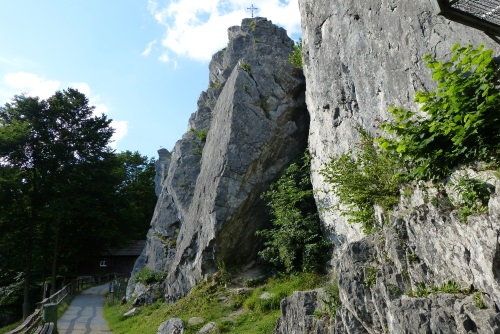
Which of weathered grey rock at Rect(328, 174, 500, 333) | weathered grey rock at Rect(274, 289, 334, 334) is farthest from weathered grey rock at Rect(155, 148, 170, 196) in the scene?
weathered grey rock at Rect(328, 174, 500, 333)

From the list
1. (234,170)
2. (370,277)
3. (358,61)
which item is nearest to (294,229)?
(234,170)

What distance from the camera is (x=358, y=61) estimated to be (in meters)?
11.1

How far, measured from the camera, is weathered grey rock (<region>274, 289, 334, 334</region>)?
9031 millimetres

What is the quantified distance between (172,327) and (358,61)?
9952mm

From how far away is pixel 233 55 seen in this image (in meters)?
23.6

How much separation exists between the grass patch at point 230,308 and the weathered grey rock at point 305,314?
1.14 m

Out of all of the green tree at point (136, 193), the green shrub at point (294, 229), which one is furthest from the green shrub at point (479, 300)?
the green tree at point (136, 193)

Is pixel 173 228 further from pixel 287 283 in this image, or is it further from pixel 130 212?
pixel 130 212

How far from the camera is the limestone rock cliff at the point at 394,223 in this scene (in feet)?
18.5

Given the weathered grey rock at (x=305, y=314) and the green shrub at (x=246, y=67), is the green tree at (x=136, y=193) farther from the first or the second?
the weathered grey rock at (x=305, y=314)

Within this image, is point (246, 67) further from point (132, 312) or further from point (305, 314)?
point (305, 314)

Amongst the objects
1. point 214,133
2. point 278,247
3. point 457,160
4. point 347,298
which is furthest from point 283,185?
point 457,160

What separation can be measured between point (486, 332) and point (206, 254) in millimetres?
11885

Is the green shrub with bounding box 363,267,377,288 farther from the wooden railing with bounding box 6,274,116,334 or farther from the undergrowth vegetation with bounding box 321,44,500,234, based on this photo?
the wooden railing with bounding box 6,274,116,334
